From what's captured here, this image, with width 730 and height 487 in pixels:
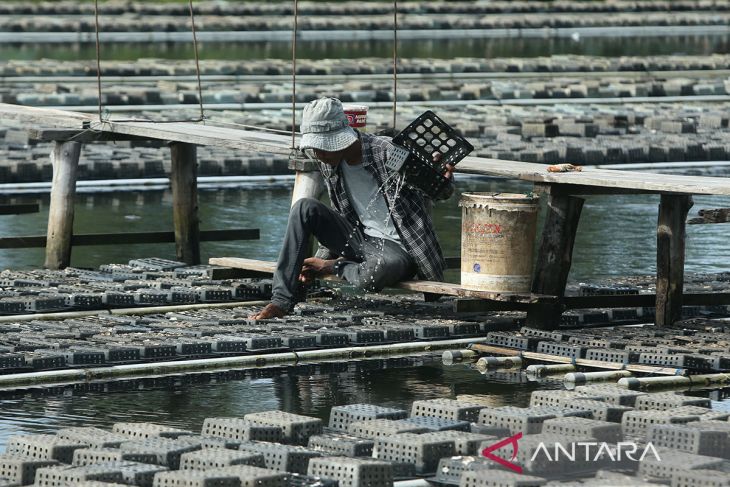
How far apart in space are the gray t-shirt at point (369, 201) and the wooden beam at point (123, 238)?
3.91m

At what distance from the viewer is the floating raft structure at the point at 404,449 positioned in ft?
22.8

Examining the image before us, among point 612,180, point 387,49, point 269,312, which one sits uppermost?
point 387,49

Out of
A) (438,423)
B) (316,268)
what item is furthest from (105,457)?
(316,268)

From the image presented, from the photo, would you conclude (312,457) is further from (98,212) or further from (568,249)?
(98,212)

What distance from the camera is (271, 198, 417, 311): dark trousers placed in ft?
36.6

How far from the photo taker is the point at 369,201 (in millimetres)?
11312

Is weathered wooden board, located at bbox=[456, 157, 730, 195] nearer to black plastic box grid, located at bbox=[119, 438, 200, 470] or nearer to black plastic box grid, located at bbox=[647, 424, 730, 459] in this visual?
black plastic box grid, located at bbox=[647, 424, 730, 459]

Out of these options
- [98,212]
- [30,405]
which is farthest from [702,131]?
[30,405]

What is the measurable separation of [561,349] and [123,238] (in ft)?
18.0

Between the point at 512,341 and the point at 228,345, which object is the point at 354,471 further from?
the point at 512,341

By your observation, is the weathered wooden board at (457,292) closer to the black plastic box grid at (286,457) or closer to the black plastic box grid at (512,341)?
the black plastic box grid at (512,341)

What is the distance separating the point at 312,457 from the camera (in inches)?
290

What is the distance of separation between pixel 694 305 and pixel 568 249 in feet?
3.87

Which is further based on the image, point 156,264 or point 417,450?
point 156,264
